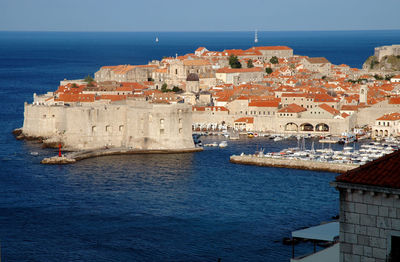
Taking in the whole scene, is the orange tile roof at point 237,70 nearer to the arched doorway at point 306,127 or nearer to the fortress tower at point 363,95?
the fortress tower at point 363,95

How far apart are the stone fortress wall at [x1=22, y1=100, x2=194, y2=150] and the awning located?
15.7 m

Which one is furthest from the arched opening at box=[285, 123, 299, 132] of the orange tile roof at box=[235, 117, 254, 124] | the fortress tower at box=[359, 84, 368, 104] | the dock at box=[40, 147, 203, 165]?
the dock at box=[40, 147, 203, 165]

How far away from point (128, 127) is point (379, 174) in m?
24.9

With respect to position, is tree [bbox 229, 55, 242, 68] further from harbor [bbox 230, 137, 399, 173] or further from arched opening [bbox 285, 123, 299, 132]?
harbor [bbox 230, 137, 399, 173]

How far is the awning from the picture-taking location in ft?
46.6

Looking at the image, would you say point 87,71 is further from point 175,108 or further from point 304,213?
point 304,213

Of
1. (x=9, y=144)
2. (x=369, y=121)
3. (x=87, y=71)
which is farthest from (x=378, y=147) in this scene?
(x=87, y=71)

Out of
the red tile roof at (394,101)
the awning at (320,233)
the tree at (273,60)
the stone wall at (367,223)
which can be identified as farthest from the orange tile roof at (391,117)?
the stone wall at (367,223)

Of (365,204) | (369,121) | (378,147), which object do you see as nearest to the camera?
(365,204)

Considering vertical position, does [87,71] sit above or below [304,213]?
above

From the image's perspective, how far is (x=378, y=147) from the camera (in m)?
30.0

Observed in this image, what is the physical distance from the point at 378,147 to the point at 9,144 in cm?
1551

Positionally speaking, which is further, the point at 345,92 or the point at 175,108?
the point at 345,92

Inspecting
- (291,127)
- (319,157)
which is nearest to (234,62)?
(291,127)
